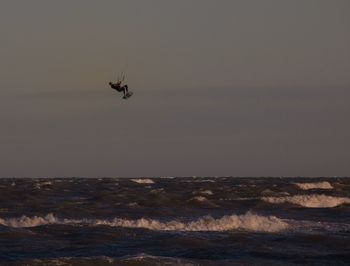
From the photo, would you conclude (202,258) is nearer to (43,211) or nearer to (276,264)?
(276,264)

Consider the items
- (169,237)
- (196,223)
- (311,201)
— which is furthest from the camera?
(311,201)

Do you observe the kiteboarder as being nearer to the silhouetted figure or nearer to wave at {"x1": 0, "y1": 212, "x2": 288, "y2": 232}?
the silhouetted figure

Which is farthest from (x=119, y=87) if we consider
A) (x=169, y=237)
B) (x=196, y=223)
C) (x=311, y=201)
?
(x=311, y=201)

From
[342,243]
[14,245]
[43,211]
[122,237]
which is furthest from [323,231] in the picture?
[43,211]

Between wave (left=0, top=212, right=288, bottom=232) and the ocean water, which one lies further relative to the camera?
wave (left=0, top=212, right=288, bottom=232)

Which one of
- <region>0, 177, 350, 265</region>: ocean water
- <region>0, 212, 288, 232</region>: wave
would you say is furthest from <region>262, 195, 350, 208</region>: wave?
<region>0, 212, 288, 232</region>: wave

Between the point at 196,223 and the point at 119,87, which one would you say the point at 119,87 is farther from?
the point at 196,223

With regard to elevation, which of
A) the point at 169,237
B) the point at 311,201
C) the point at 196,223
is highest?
the point at 311,201

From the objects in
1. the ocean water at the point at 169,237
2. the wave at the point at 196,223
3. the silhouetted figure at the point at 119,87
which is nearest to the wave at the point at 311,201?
the ocean water at the point at 169,237

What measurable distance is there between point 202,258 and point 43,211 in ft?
55.5

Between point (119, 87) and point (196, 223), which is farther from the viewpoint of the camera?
point (196, 223)

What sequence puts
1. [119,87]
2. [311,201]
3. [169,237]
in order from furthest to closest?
[311,201] → [169,237] → [119,87]

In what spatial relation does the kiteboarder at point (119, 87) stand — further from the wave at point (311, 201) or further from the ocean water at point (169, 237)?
the wave at point (311, 201)

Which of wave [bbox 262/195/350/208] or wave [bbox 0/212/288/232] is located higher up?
wave [bbox 262/195/350/208]
